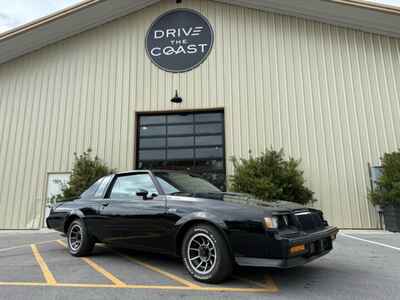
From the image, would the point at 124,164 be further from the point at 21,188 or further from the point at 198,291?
the point at 198,291

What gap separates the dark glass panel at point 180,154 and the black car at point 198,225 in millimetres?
5827

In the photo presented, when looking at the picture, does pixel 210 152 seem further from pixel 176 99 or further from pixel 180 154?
pixel 176 99

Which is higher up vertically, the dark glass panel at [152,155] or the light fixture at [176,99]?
the light fixture at [176,99]

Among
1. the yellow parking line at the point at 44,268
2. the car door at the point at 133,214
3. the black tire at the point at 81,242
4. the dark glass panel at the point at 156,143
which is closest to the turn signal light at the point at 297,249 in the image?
the car door at the point at 133,214

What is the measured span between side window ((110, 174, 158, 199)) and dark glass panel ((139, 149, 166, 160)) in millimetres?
6072

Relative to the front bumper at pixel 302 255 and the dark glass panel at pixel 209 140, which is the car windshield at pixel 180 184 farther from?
the dark glass panel at pixel 209 140

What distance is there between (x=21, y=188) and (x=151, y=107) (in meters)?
5.83

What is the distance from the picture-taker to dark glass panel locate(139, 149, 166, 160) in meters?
10.8

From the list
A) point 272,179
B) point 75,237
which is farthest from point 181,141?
point 75,237

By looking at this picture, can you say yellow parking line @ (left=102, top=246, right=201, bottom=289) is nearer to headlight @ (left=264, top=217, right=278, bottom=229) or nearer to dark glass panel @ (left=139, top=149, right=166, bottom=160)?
headlight @ (left=264, top=217, right=278, bottom=229)

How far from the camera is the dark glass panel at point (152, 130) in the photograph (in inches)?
432

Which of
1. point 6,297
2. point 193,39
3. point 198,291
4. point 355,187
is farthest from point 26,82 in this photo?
point 355,187

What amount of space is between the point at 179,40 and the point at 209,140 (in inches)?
167

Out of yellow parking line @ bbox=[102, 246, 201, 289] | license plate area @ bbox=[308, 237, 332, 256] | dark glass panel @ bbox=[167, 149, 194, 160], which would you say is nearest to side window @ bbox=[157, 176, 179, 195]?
yellow parking line @ bbox=[102, 246, 201, 289]
